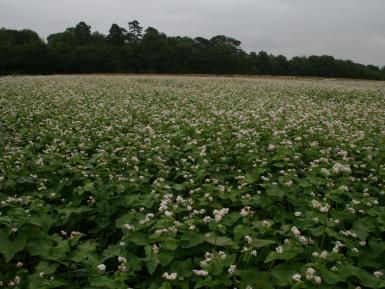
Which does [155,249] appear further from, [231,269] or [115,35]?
[115,35]

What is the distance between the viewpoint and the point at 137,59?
79.3 metres

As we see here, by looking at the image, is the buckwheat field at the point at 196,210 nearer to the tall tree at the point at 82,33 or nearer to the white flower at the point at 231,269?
the white flower at the point at 231,269

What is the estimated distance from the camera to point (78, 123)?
12.6 meters

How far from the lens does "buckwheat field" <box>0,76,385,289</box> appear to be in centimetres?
414

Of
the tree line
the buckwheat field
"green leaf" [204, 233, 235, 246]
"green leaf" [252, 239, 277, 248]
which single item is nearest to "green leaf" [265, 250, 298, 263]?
the buckwheat field

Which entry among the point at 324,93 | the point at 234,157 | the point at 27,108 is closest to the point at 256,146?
the point at 234,157

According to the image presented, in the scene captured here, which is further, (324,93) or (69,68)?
(69,68)

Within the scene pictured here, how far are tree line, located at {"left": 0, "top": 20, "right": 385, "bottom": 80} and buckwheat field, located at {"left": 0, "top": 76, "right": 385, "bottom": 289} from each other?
206 feet

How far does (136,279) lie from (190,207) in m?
1.24

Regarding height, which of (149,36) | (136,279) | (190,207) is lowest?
(136,279)

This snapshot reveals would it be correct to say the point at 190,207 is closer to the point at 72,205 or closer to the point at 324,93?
the point at 72,205

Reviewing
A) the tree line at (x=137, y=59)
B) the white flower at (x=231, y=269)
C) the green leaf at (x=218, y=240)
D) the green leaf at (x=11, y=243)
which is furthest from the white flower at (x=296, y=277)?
the tree line at (x=137, y=59)

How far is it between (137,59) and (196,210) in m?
76.8

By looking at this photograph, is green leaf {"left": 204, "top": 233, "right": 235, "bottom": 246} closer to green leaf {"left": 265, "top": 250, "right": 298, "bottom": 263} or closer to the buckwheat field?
the buckwheat field
